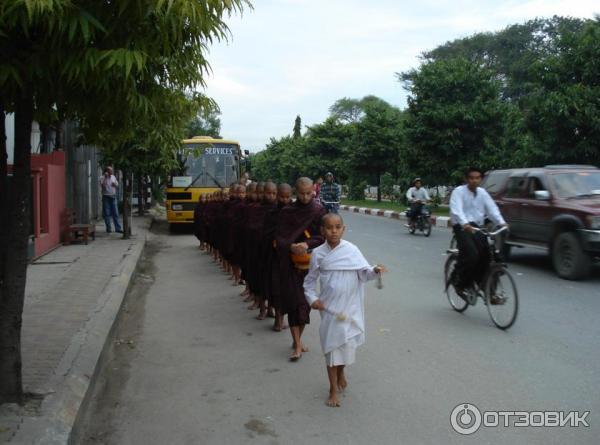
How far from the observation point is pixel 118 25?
11.8ft

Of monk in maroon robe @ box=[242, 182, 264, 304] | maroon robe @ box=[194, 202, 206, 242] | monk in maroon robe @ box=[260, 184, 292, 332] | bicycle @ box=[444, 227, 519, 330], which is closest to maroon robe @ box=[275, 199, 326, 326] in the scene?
monk in maroon robe @ box=[260, 184, 292, 332]

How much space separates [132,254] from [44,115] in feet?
27.7

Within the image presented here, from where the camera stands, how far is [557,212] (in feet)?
34.6

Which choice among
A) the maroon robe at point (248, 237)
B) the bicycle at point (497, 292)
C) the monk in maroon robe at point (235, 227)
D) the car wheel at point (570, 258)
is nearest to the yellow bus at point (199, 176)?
the monk in maroon robe at point (235, 227)

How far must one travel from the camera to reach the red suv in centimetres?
980

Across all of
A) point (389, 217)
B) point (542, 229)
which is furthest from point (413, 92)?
point (542, 229)

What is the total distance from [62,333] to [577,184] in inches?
342

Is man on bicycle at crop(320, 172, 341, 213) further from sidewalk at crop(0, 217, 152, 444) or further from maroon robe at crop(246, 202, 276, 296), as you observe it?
maroon robe at crop(246, 202, 276, 296)

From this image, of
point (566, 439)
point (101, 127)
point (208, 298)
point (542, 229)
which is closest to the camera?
point (566, 439)

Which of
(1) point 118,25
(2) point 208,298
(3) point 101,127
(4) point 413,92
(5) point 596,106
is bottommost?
(2) point 208,298

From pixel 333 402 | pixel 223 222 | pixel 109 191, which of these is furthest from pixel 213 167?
pixel 333 402

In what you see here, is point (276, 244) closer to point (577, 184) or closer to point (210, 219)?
point (210, 219)

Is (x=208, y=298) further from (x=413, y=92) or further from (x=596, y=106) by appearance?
(x=413, y=92)

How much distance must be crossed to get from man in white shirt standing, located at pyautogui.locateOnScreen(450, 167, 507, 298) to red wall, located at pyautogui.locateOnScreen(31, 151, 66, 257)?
768cm
